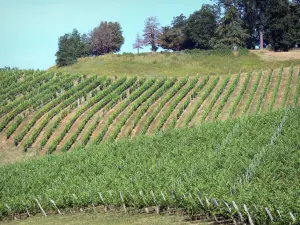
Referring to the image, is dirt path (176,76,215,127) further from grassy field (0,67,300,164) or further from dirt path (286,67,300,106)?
dirt path (286,67,300,106)

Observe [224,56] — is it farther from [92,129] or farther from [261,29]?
[92,129]

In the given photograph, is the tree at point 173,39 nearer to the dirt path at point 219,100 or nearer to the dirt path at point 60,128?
the dirt path at point 219,100

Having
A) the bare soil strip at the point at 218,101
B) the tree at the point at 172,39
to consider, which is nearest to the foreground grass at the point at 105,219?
the bare soil strip at the point at 218,101

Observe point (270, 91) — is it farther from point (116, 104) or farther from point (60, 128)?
point (60, 128)

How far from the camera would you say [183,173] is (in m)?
32.2

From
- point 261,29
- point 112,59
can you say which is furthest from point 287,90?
point 261,29

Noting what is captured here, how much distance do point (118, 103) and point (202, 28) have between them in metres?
46.6

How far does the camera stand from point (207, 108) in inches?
2128

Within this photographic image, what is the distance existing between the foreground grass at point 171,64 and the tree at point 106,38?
26.2 meters

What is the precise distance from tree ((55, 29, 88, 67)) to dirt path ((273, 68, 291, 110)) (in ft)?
116

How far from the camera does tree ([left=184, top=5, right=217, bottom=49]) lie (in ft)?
332

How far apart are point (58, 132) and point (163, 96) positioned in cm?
1435

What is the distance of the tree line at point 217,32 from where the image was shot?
301 ft

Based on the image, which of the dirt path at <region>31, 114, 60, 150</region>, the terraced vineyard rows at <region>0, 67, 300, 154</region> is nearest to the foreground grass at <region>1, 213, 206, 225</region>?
the terraced vineyard rows at <region>0, 67, 300, 154</region>
